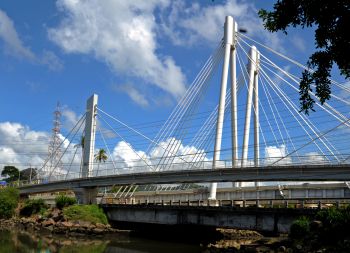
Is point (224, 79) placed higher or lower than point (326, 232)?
higher

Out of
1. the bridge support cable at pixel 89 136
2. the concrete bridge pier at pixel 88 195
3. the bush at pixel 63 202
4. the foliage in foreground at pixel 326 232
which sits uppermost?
the bridge support cable at pixel 89 136

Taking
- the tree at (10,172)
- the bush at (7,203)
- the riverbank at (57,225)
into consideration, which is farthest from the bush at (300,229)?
the tree at (10,172)

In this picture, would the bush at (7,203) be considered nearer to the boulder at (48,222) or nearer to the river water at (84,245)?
the boulder at (48,222)

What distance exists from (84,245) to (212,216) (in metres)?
11.3

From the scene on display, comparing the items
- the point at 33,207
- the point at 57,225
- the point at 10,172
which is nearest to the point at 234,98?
the point at 57,225

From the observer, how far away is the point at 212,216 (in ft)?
138

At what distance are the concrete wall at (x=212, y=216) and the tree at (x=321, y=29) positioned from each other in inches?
898

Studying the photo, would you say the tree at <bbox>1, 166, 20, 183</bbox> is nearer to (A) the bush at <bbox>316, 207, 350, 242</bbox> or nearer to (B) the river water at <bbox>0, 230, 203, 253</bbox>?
(B) the river water at <bbox>0, 230, 203, 253</bbox>

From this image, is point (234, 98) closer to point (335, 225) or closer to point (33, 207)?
point (335, 225)

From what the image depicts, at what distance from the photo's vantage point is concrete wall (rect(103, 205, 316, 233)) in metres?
36.8

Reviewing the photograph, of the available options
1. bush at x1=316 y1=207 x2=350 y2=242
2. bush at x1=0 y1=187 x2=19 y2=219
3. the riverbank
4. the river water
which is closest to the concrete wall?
the riverbank

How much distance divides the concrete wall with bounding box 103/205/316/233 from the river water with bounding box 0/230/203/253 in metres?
3.28

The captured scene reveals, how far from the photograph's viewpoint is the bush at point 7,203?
63.9m

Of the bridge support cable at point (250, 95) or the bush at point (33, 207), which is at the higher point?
the bridge support cable at point (250, 95)
